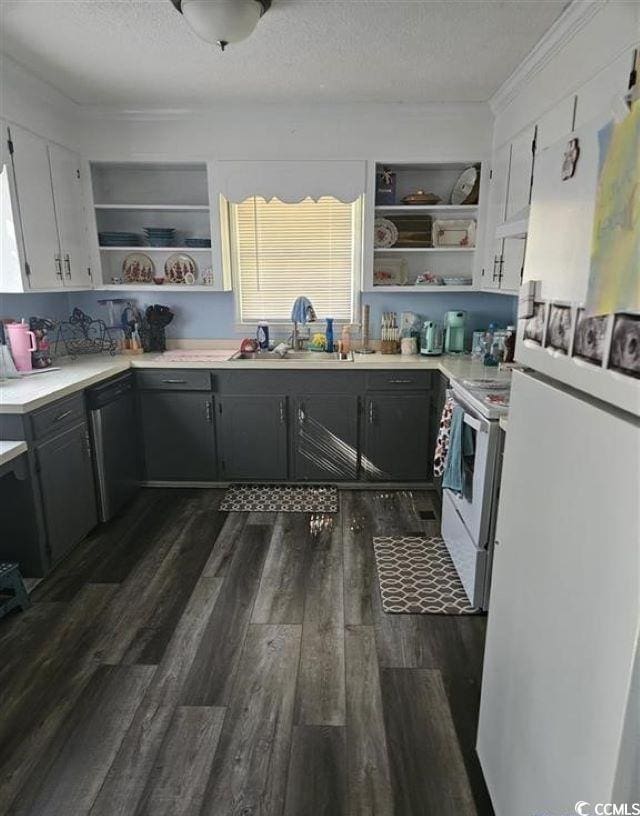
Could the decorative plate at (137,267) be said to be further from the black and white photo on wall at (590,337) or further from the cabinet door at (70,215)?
the black and white photo on wall at (590,337)

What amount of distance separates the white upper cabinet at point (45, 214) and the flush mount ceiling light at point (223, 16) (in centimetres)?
132

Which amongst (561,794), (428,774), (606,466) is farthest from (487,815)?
(606,466)

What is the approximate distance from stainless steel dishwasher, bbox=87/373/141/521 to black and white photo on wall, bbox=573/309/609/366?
2.65 meters

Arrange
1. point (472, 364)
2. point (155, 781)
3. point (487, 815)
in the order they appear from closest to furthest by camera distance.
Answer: point (487, 815), point (155, 781), point (472, 364)

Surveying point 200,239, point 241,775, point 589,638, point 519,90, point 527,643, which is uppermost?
point 519,90

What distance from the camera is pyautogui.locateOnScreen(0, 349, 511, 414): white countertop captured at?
262 centimetres

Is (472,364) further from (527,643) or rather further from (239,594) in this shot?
(527,643)

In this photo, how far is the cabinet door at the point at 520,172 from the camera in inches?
102

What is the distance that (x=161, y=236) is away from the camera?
3.59 m

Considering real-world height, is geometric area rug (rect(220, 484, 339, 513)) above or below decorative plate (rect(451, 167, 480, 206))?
below

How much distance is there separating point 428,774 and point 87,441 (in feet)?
7.58

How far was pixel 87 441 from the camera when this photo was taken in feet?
9.32

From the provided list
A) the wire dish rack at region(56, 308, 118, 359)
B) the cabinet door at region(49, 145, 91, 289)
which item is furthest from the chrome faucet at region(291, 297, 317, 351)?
the cabinet door at region(49, 145, 91, 289)

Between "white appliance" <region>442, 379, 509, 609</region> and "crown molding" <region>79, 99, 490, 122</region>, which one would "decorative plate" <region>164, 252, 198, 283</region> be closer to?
"crown molding" <region>79, 99, 490, 122</region>
